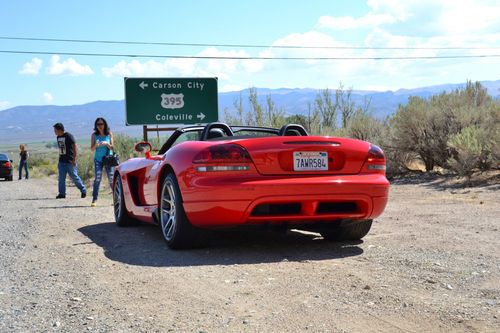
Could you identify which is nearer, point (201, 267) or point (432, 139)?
point (201, 267)

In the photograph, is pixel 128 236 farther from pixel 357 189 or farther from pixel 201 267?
pixel 357 189

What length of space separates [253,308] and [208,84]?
16258 mm

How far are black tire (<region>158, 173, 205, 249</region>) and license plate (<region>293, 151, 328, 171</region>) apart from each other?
1106 mm

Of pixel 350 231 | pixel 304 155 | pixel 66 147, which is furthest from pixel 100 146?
pixel 304 155

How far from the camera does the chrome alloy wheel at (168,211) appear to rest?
626cm

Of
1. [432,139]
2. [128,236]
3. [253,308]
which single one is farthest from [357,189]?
[432,139]

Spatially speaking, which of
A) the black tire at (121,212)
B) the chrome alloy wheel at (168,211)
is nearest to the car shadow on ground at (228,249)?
the chrome alloy wheel at (168,211)

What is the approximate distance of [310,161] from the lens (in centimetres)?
593

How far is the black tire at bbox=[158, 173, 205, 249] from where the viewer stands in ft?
19.9

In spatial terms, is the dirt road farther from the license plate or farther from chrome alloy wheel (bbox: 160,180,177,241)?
the license plate

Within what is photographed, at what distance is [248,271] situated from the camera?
208 inches

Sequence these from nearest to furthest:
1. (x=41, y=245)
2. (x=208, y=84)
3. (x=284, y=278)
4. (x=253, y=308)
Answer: (x=253, y=308) → (x=284, y=278) → (x=41, y=245) → (x=208, y=84)

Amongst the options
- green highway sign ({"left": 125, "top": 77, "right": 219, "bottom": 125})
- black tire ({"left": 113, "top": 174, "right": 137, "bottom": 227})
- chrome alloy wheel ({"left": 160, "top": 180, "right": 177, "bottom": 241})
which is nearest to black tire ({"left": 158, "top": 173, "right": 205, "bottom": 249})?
chrome alloy wheel ({"left": 160, "top": 180, "right": 177, "bottom": 241})

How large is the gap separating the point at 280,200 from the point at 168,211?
133cm
